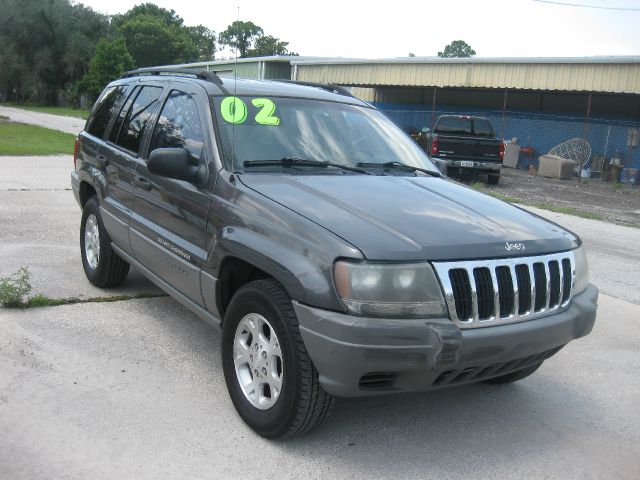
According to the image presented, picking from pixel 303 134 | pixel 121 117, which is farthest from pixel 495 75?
pixel 303 134

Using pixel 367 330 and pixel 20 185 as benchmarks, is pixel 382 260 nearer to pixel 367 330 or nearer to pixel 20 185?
pixel 367 330

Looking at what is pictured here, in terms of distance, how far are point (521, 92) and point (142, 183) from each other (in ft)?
90.0

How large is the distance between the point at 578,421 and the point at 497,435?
61cm

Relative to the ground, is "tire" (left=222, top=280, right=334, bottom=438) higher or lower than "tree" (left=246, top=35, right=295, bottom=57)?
lower

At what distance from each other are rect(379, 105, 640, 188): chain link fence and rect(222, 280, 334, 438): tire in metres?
20.2

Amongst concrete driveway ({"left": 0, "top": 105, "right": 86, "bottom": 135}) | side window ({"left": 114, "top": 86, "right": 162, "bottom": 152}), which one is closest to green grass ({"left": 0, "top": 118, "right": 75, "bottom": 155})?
concrete driveway ({"left": 0, "top": 105, "right": 86, "bottom": 135})

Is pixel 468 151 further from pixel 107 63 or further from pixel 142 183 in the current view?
pixel 107 63

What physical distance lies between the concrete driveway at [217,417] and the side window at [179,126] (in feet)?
4.67

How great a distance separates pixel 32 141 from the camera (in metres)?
20.5

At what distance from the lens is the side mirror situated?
391cm

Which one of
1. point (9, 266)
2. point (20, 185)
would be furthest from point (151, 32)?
point (9, 266)

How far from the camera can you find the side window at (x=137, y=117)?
200 inches

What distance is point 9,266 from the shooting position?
Answer: 6.36 m

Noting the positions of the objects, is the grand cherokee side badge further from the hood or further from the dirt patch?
the dirt patch
